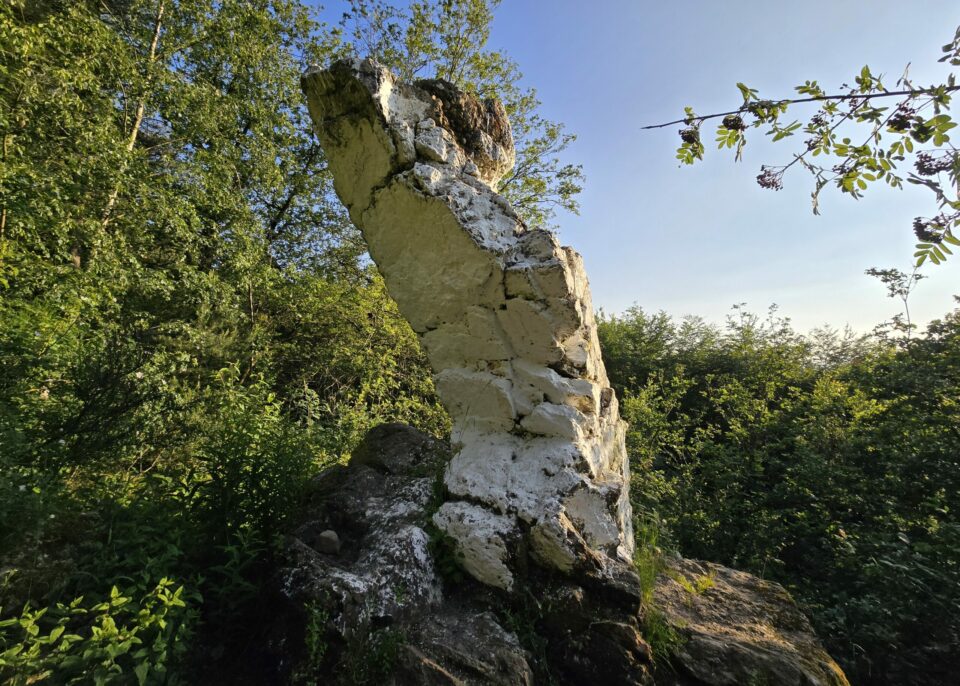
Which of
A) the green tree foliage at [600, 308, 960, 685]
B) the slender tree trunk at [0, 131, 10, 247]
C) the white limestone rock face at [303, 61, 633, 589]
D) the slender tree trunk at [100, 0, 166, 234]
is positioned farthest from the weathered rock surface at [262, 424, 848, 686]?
the slender tree trunk at [100, 0, 166, 234]

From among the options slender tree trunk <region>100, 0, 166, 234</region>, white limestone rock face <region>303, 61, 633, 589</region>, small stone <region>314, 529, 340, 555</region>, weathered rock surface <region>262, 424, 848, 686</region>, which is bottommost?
weathered rock surface <region>262, 424, 848, 686</region>

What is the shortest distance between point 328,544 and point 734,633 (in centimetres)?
269

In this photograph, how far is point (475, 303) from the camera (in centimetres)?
352

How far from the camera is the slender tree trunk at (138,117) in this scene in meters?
5.35

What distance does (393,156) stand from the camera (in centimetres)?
351

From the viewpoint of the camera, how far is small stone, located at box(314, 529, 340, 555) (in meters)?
2.79

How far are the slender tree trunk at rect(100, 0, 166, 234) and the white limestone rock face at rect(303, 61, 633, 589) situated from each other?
11.3 feet

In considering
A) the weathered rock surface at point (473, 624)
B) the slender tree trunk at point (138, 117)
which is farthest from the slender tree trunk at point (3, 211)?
the weathered rock surface at point (473, 624)

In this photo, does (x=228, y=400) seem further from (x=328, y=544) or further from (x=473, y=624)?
(x=473, y=624)

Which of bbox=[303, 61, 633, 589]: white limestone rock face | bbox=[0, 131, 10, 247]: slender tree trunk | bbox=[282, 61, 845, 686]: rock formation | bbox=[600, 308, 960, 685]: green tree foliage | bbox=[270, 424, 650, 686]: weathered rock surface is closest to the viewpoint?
bbox=[270, 424, 650, 686]: weathered rock surface

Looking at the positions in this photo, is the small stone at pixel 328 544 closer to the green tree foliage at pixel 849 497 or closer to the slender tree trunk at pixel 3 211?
the green tree foliage at pixel 849 497

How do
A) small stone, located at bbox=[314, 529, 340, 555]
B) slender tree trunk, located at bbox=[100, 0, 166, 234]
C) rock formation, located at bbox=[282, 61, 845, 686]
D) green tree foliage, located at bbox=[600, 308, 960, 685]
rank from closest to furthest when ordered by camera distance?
rock formation, located at bbox=[282, 61, 845, 686], small stone, located at bbox=[314, 529, 340, 555], green tree foliage, located at bbox=[600, 308, 960, 685], slender tree trunk, located at bbox=[100, 0, 166, 234]

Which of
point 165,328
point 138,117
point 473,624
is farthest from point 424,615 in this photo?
point 138,117

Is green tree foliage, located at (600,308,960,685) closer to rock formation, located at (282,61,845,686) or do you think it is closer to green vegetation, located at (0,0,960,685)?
green vegetation, located at (0,0,960,685)
